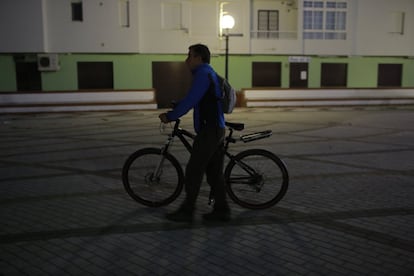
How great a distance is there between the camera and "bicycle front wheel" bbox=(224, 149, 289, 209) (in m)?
5.48

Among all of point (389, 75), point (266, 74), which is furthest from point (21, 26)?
point (389, 75)

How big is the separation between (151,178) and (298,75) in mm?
20958

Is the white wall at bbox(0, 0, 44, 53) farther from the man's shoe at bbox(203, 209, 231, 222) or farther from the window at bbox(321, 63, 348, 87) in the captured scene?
the man's shoe at bbox(203, 209, 231, 222)

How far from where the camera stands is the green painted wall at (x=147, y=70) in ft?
74.2

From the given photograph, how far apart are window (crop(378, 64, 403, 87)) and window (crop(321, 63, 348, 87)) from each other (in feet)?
7.22

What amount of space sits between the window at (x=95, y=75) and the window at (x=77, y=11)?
6.86 feet

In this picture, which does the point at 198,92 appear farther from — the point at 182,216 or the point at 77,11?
the point at 77,11

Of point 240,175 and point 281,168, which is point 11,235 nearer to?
point 240,175

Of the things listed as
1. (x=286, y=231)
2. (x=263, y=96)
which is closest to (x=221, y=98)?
(x=286, y=231)

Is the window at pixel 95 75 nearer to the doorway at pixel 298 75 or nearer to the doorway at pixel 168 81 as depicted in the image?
the doorway at pixel 168 81

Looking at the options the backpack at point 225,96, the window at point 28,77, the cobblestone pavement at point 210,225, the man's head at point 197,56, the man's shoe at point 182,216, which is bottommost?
the cobblestone pavement at point 210,225

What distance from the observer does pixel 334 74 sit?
26.1 metres

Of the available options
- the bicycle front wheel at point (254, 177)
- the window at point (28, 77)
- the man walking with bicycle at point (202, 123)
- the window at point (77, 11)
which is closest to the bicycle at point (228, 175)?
the bicycle front wheel at point (254, 177)

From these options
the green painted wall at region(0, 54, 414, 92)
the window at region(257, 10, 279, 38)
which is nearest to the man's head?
the green painted wall at region(0, 54, 414, 92)
